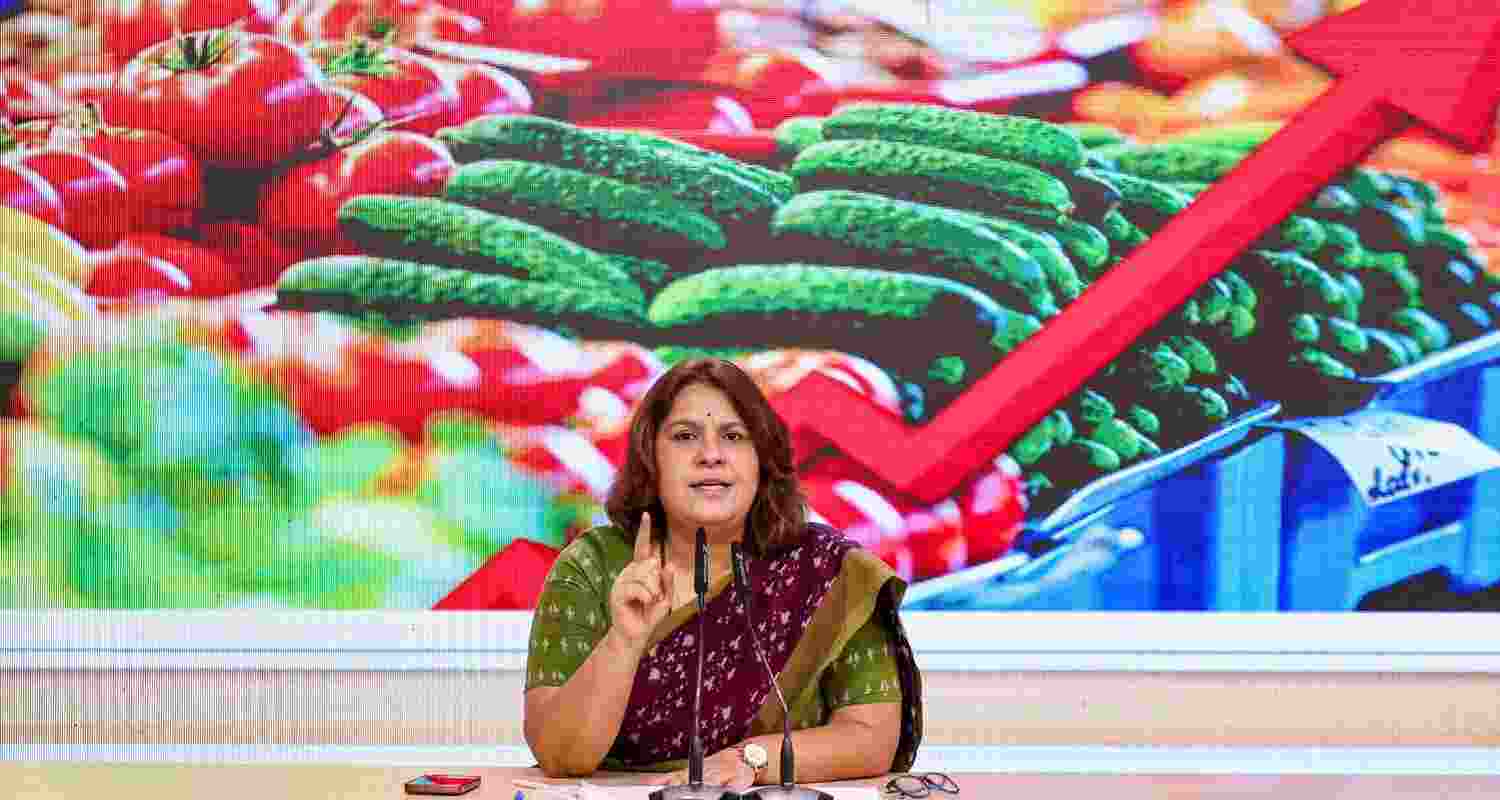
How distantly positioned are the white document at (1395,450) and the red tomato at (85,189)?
2.79m

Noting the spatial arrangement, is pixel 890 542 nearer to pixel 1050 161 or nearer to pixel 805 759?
pixel 1050 161

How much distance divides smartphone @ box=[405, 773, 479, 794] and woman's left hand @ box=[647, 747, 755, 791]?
257mm

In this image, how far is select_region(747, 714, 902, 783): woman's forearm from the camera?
2482 millimetres

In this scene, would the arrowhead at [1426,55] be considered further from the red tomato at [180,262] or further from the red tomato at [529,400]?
the red tomato at [180,262]

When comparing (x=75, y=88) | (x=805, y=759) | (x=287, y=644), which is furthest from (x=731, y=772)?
(x=75, y=88)

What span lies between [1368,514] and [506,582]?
79.8 inches

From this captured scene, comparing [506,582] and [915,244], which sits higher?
[915,244]

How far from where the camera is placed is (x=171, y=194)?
411 cm

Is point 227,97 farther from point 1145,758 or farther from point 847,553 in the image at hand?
point 1145,758

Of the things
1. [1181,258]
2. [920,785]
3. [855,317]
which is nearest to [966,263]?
[855,317]

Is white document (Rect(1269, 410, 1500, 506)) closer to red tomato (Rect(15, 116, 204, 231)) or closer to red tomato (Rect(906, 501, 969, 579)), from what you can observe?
red tomato (Rect(906, 501, 969, 579))

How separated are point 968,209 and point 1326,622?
4.16 ft

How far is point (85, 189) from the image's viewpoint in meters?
4.11

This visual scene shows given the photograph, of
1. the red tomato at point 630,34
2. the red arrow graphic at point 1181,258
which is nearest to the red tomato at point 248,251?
the red tomato at point 630,34
